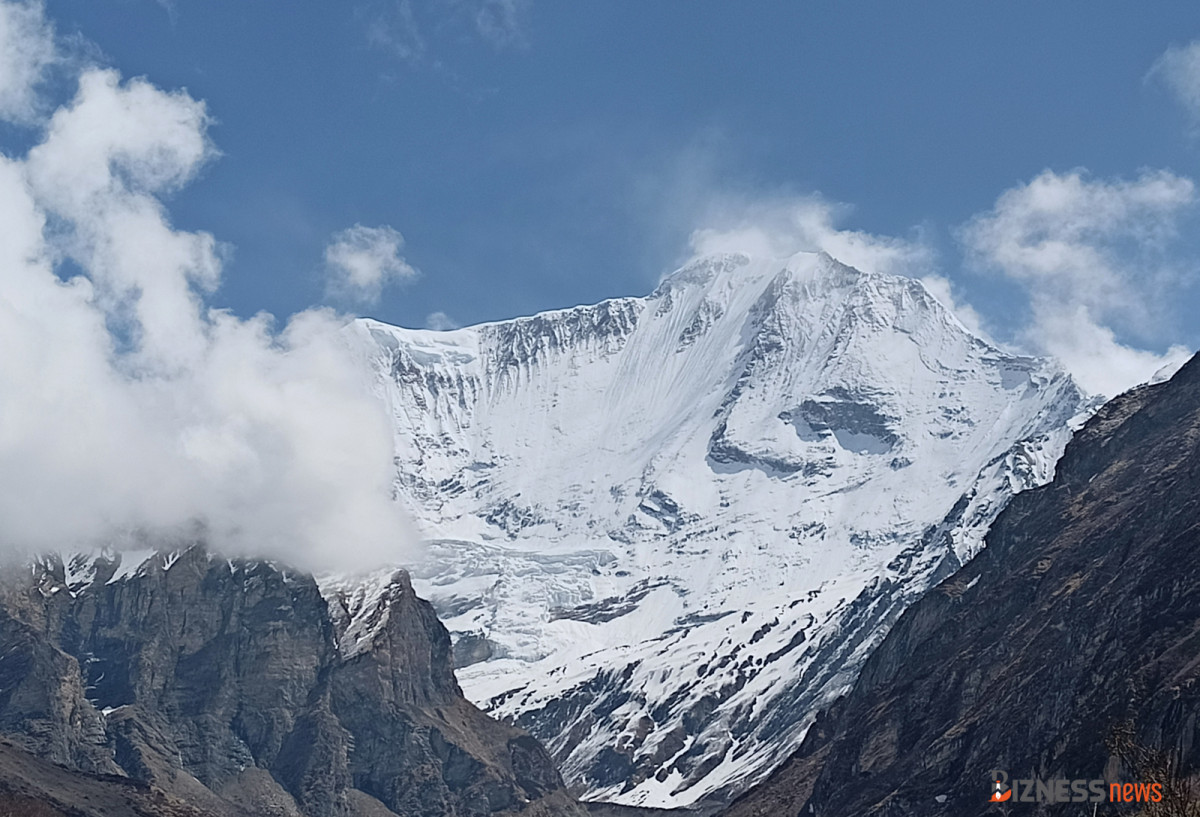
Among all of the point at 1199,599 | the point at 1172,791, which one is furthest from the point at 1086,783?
the point at 1172,791

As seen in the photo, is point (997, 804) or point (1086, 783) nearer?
point (1086, 783)

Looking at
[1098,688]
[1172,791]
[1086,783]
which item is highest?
[1098,688]

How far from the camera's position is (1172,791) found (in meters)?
64.2

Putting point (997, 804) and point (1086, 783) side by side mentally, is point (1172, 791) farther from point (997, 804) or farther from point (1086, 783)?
point (997, 804)

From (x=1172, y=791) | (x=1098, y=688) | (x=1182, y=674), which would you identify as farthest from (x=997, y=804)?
(x=1172, y=791)

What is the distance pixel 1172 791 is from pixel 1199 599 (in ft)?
465

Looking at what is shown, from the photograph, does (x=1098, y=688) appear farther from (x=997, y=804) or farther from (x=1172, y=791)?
(x=1172, y=791)

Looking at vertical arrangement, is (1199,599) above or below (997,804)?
above

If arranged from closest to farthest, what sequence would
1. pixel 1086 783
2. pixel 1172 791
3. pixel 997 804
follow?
pixel 1172 791, pixel 1086 783, pixel 997 804

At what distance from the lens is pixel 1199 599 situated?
198125 mm

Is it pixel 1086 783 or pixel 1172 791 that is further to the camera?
pixel 1086 783

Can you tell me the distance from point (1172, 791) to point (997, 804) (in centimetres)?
13874

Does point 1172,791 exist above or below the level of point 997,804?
below

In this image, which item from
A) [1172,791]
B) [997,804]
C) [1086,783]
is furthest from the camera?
[997,804]
